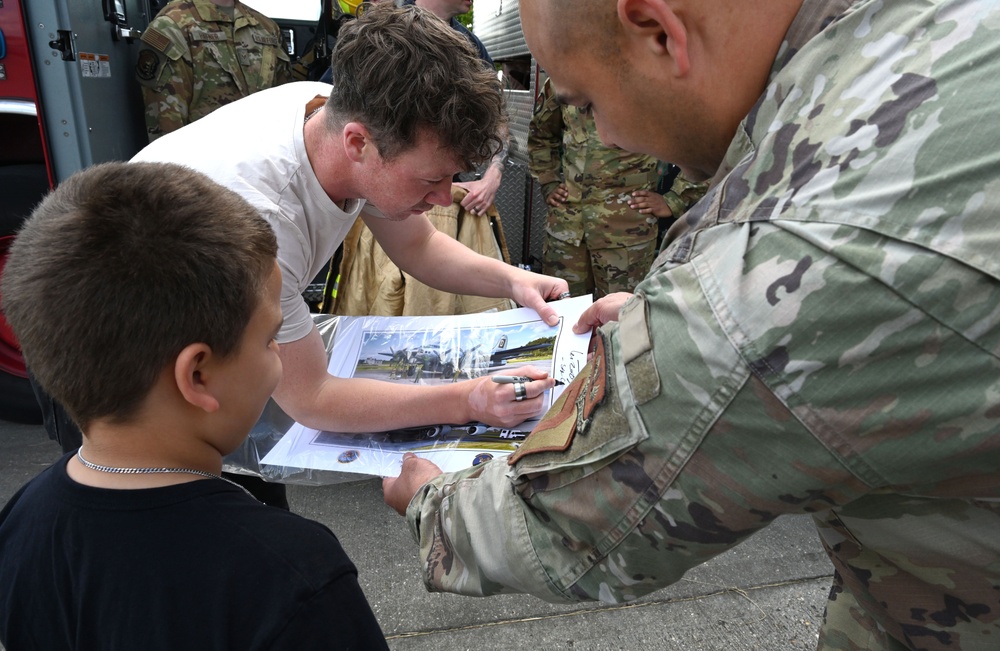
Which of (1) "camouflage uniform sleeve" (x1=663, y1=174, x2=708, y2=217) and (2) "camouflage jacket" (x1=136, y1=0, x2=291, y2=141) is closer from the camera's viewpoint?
(2) "camouflage jacket" (x1=136, y1=0, x2=291, y2=141)

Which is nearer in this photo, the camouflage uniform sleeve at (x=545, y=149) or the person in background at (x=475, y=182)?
the person in background at (x=475, y=182)

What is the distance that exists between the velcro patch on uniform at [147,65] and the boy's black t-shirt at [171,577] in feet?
11.7

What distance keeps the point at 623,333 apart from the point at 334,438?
104 cm

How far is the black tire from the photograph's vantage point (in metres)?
3.52

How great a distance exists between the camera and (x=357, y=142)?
1.65 m

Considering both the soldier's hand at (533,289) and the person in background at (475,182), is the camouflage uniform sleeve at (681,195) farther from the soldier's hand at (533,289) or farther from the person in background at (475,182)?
the soldier's hand at (533,289)

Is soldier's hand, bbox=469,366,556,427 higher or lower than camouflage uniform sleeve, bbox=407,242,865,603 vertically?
lower

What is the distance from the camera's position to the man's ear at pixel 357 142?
1.63m

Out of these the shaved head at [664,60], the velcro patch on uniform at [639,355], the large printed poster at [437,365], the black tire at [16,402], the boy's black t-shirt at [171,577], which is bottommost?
the black tire at [16,402]

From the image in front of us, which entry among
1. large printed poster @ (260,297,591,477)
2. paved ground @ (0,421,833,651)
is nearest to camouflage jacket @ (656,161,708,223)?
paved ground @ (0,421,833,651)

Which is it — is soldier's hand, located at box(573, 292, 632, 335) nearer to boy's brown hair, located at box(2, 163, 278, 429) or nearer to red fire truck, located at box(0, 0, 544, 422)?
boy's brown hair, located at box(2, 163, 278, 429)

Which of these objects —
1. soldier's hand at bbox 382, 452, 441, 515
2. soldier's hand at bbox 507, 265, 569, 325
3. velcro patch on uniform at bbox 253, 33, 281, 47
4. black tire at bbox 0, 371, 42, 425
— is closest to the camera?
soldier's hand at bbox 382, 452, 441, 515

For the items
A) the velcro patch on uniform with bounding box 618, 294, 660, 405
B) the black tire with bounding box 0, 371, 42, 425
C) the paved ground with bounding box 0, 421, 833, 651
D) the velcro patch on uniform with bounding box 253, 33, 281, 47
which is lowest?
the black tire with bounding box 0, 371, 42, 425

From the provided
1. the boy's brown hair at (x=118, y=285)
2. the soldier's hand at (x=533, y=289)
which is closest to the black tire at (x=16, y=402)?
the soldier's hand at (x=533, y=289)
